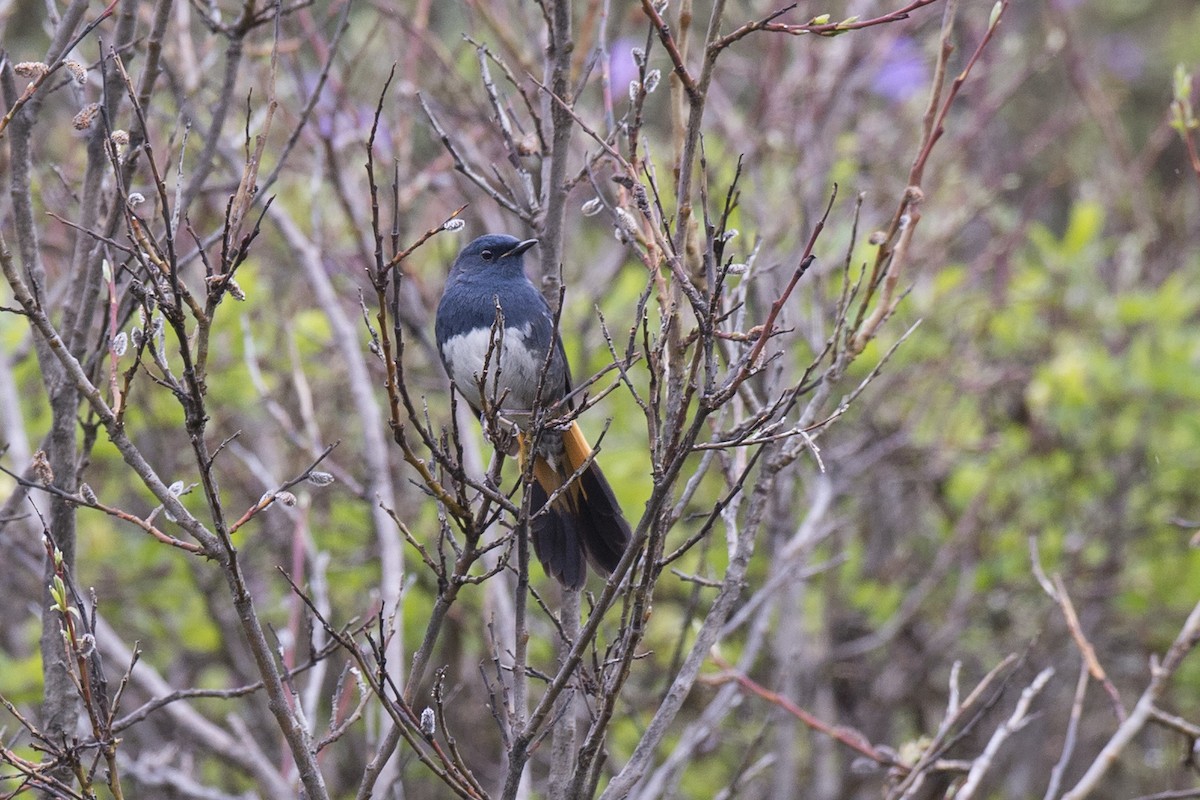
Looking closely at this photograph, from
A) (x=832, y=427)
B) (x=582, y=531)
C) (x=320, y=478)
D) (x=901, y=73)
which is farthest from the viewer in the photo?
(x=901, y=73)

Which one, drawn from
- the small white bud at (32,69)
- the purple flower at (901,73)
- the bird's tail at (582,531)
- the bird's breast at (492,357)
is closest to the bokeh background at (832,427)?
the purple flower at (901,73)

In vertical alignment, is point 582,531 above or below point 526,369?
below

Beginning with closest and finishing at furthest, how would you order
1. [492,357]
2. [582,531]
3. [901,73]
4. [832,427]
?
[582,531] → [492,357] → [832,427] → [901,73]

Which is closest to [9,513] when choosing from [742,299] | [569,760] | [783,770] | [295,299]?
[569,760]

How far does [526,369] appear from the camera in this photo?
3.43m

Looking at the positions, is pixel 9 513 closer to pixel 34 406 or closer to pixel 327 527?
pixel 34 406

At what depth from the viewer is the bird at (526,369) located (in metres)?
2.93

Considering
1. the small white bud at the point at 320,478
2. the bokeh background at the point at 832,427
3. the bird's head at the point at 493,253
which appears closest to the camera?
the small white bud at the point at 320,478

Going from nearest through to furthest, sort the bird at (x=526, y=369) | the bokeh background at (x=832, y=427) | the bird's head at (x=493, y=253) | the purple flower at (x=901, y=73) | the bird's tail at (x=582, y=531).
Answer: the bird's tail at (x=582, y=531)
the bird at (x=526, y=369)
the bird's head at (x=493, y=253)
the bokeh background at (x=832, y=427)
the purple flower at (x=901, y=73)

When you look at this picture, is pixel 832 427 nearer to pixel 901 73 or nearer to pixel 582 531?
pixel 901 73

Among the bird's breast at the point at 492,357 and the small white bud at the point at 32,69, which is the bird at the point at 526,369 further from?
the small white bud at the point at 32,69

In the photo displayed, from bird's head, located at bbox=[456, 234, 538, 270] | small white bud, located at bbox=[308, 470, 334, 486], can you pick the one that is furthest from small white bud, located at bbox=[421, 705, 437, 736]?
bird's head, located at bbox=[456, 234, 538, 270]

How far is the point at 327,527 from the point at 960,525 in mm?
2533

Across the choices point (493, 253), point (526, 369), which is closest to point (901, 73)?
point (493, 253)
